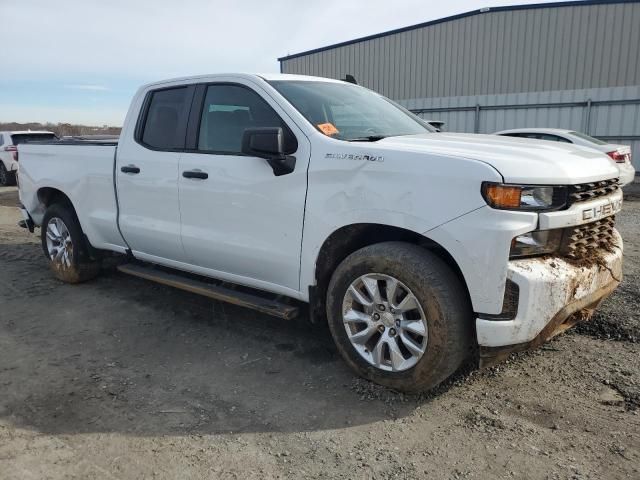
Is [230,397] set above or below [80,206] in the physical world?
below

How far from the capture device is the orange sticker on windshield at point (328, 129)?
351cm

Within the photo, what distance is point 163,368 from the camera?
12.2ft

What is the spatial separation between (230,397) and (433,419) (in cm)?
122

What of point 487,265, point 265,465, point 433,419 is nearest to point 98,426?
point 265,465

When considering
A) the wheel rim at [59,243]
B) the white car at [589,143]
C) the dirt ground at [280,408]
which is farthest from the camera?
the white car at [589,143]

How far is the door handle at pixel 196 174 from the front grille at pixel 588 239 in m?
2.46

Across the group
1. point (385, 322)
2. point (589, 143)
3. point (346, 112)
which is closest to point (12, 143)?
point (346, 112)

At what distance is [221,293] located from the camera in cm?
407

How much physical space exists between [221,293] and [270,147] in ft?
4.24

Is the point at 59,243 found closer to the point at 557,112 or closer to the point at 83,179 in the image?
the point at 83,179

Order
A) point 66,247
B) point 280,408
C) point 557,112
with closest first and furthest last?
point 280,408 → point 66,247 → point 557,112

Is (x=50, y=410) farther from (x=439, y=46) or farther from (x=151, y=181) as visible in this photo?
(x=439, y=46)

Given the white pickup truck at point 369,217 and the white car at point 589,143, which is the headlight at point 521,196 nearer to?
the white pickup truck at point 369,217

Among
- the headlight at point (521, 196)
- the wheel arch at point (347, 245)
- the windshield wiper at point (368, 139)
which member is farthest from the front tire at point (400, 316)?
the windshield wiper at point (368, 139)
